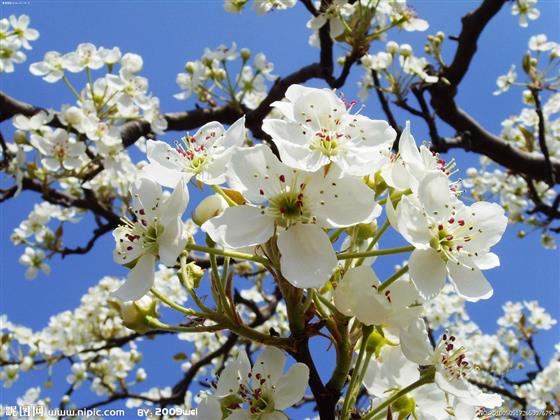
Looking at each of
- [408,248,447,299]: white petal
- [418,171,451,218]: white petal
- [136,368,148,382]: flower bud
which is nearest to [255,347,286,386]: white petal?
[408,248,447,299]: white petal

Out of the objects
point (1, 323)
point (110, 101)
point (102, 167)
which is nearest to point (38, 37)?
point (110, 101)

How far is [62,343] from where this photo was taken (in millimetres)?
5312

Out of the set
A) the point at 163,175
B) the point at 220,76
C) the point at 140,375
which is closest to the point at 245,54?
the point at 220,76

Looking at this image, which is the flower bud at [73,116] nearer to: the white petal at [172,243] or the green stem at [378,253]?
the white petal at [172,243]

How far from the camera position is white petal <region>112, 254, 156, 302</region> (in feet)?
3.55

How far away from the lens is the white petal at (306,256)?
97 centimetres

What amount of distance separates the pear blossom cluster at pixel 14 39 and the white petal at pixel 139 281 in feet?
10.5

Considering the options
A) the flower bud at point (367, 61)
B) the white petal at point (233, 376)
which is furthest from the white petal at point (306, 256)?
the flower bud at point (367, 61)

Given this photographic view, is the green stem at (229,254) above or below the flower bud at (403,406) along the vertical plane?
above

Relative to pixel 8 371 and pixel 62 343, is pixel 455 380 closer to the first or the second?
pixel 62 343

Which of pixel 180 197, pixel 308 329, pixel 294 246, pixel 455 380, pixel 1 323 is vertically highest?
pixel 1 323

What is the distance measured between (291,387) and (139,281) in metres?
0.41

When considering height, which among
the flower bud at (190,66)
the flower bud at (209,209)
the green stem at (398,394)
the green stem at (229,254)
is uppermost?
the flower bud at (190,66)

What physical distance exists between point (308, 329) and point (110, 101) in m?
2.98
